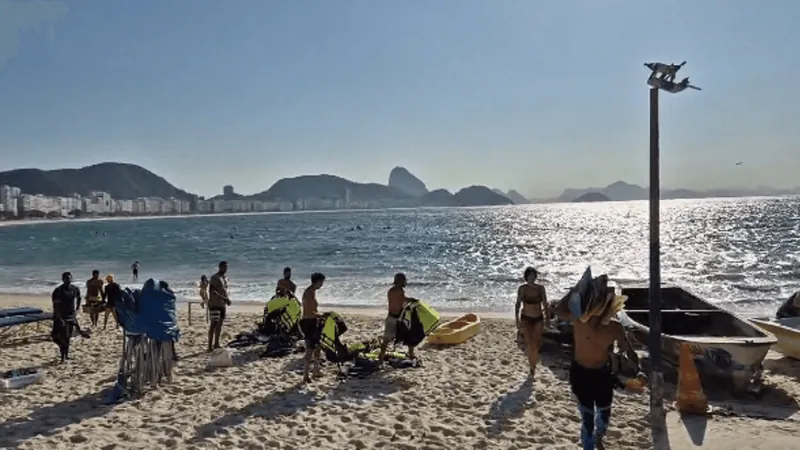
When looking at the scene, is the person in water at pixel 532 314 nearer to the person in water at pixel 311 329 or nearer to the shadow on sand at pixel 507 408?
the shadow on sand at pixel 507 408

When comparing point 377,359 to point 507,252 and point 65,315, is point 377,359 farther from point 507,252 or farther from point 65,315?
point 507,252

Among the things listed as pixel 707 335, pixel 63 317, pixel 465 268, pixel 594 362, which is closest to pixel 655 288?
pixel 594 362

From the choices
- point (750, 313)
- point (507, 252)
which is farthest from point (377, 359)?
point (507, 252)

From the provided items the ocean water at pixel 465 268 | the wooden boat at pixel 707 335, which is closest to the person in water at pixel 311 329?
the wooden boat at pixel 707 335

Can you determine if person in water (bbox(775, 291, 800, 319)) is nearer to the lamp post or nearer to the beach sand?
the beach sand

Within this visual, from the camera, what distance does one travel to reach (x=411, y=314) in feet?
28.5

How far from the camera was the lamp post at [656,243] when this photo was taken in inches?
219

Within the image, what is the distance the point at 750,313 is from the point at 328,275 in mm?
20037

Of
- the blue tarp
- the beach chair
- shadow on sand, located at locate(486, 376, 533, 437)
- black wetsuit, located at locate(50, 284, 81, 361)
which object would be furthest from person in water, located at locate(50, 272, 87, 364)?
shadow on sand, located at locate(486, 376, 533, 437)

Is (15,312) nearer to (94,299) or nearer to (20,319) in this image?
(20,319)

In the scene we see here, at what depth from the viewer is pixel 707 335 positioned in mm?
9047

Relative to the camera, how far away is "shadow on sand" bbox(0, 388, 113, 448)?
5.92 metres

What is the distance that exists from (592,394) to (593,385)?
3.6 inches

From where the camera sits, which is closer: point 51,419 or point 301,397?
point 51,419
